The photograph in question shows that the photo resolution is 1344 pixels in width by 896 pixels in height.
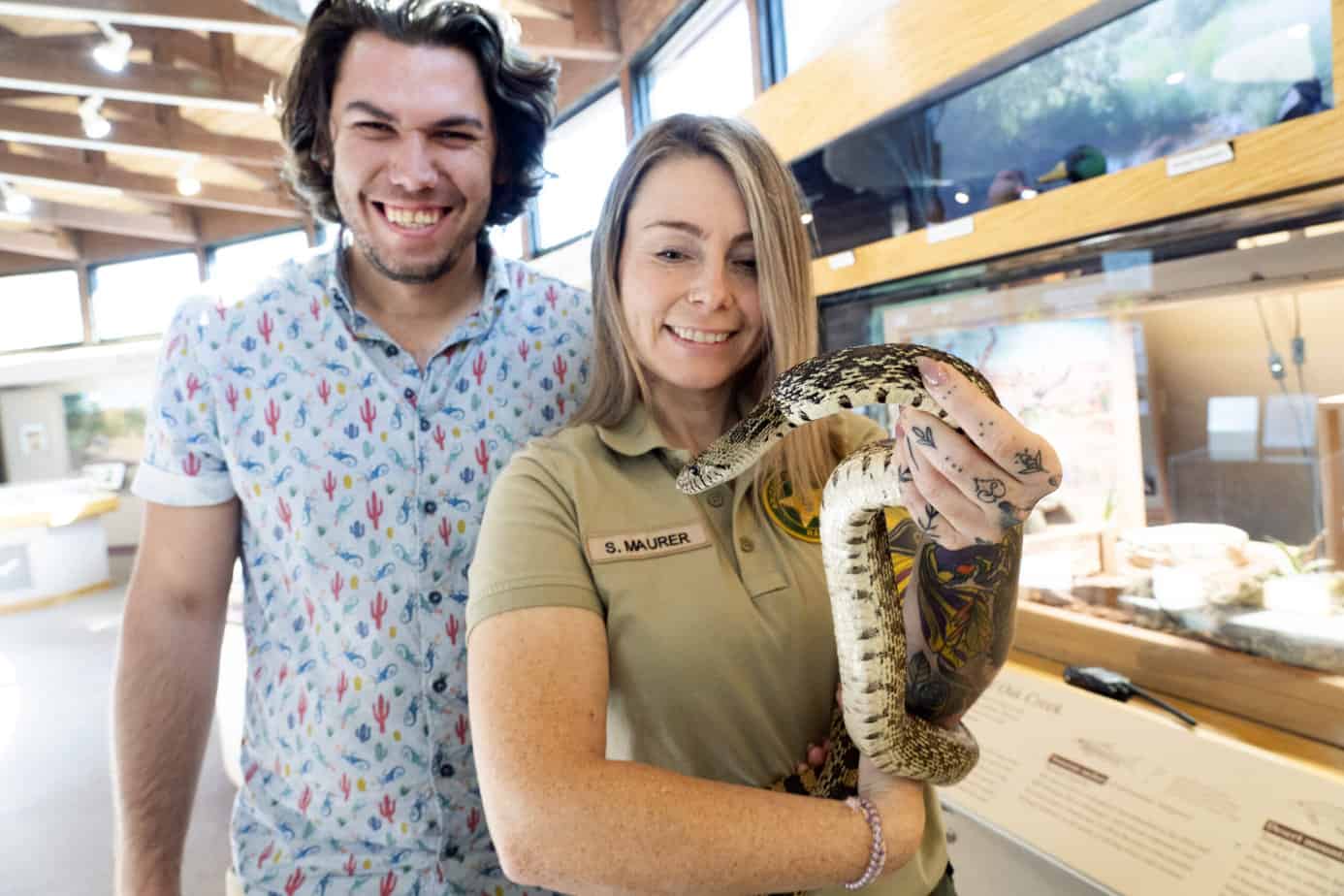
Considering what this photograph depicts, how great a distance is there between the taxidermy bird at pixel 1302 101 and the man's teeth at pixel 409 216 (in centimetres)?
148

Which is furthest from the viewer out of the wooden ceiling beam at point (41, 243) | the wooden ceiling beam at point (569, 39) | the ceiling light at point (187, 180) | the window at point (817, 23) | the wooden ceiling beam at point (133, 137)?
the wooden ceiling beam at point (41, 243)

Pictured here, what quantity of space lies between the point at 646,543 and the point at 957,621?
0.46m

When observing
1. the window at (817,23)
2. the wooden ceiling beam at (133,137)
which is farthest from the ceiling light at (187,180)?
the window at (817,23)

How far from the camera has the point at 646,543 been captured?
1.10 meters

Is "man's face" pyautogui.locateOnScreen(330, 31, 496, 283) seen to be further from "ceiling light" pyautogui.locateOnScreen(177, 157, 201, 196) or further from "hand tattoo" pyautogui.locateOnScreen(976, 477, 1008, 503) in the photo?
"ceiling light" pyautogui.locateOnScreen(177, 157, 201, 196)

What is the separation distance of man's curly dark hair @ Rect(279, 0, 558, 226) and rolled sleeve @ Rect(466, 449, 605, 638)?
0.93 meters

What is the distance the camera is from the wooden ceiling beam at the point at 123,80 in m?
5.78

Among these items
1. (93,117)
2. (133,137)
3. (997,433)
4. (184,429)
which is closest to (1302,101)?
(997,433)

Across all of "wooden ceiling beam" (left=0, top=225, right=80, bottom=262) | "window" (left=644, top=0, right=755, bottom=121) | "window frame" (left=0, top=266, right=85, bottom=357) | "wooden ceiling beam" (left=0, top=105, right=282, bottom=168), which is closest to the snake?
"window" (left=644, top=0, right=755, bottom=121)

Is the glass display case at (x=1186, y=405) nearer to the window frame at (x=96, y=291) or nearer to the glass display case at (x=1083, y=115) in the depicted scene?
the glass display case at (x=1083, y=115)

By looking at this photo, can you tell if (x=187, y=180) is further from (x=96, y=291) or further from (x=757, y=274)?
(x=757, y=274)

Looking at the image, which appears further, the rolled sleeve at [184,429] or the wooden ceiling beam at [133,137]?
the wooden ceiling beam at [133,137]

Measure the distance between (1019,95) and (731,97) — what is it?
8.15 ft

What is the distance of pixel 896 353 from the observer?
94 cm
